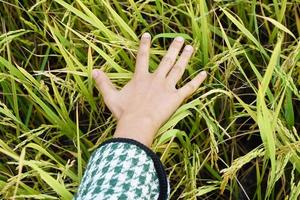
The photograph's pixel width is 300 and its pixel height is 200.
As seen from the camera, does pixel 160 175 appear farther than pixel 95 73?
No

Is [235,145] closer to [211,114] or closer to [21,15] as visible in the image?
[211,114]

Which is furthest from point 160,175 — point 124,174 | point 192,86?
point 192,86

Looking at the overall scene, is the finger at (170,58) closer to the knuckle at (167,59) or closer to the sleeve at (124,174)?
the knuckle at (167,59)

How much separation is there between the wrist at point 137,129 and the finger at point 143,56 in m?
0.11

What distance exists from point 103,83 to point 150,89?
10 cm

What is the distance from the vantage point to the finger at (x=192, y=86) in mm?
1144

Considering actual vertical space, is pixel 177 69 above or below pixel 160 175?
above

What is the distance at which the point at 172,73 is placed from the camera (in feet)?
3.88

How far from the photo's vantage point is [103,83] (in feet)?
3.85

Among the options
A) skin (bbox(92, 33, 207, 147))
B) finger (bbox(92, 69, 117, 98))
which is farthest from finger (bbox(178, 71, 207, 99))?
finger (bbox(92, 69, 117, 98))

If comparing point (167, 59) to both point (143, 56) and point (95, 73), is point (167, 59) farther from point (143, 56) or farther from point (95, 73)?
point (95, 73)

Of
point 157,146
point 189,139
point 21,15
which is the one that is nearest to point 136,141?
point 157,146

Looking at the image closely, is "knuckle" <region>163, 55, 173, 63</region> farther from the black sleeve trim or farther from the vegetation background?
the black sleeve trim

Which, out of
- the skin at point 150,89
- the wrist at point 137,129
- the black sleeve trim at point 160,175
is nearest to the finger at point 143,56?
the skin at point 150,89
